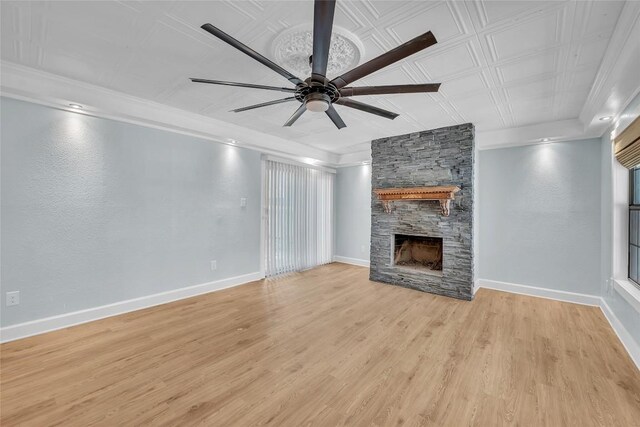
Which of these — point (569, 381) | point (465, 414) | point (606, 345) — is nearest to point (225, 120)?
point (465, 414)

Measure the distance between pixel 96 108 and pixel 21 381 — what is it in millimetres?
2593

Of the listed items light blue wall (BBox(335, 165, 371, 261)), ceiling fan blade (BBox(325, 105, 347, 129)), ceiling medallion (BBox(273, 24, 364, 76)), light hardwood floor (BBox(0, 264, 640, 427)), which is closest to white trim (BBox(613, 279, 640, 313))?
light hardwood floor (BBox(0, 264, 640, 427))

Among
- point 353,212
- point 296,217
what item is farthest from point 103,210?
point 353,212

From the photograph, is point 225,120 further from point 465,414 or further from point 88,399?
point 465,414

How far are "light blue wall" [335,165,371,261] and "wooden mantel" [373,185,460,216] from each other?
49.7 inches

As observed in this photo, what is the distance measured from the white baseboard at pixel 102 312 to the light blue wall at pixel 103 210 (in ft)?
0.23

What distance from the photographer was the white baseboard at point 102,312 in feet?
8.55

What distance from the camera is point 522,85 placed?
106 inches

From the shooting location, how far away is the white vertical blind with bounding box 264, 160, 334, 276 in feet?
16.5

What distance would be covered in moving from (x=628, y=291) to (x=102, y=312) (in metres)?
5.57

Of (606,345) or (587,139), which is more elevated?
(587,139)

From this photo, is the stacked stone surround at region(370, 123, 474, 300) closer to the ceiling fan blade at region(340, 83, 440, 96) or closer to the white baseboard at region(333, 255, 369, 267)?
the white baseboard at region(333, 255, 369, 267)

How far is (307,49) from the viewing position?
212 centimetres

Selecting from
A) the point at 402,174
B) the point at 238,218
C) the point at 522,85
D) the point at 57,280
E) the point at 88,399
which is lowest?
the point at 88,399
